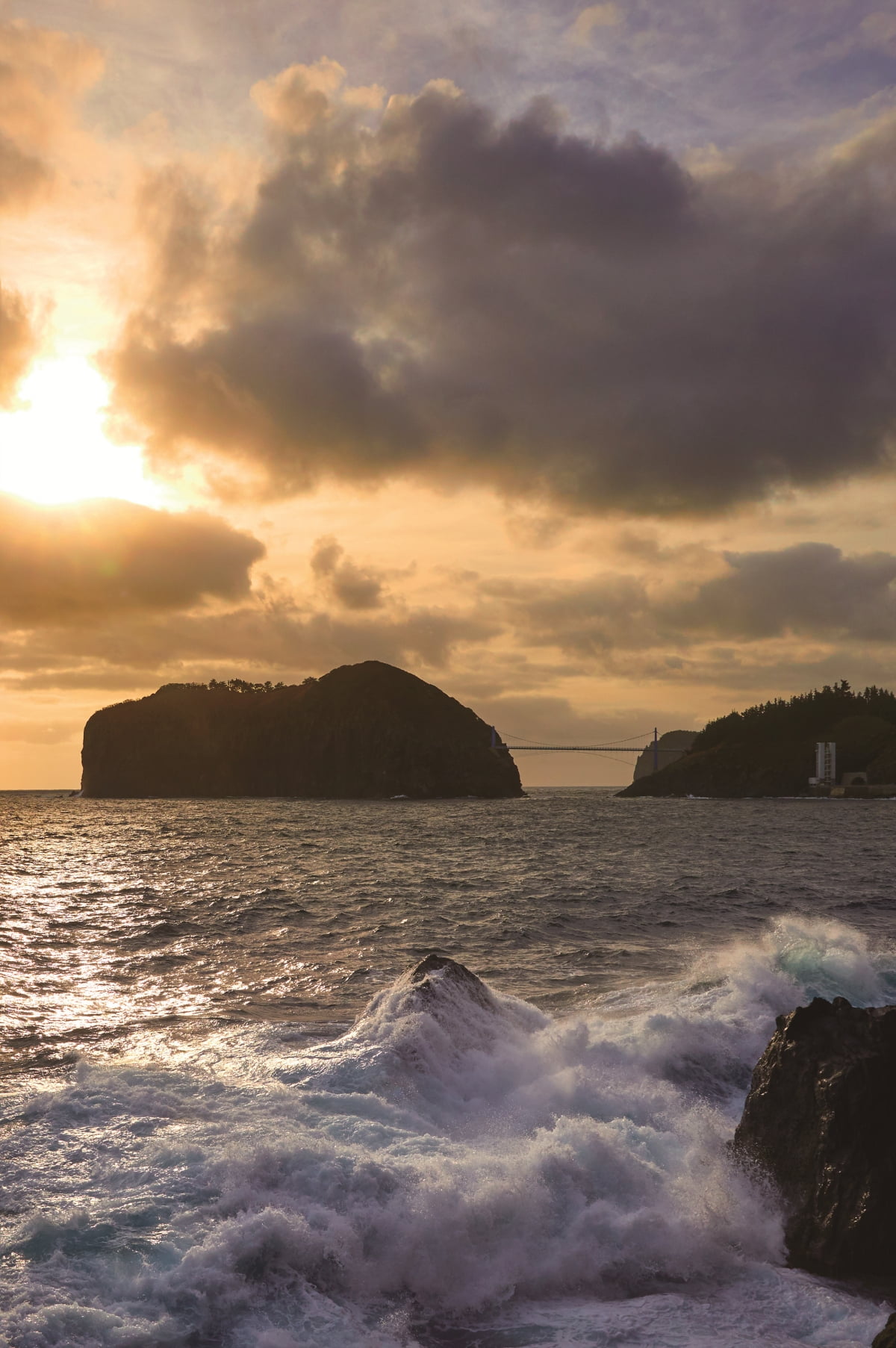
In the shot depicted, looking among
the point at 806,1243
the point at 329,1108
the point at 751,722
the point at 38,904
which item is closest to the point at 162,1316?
the point at 329,1108

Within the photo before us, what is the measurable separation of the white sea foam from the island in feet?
544

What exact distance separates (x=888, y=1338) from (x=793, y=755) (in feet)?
Answer: 621

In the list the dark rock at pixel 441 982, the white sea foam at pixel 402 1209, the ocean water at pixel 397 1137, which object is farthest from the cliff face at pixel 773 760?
the white sea foam at pixel 402 1209

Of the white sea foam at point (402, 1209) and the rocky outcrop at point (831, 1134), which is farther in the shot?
the rocky outcrop at point (831, 1134)

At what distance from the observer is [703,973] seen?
16625 millimetres

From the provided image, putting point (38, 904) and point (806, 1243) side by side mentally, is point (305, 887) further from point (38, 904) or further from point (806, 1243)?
point (806, 1243)

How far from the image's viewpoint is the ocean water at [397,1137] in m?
6.65

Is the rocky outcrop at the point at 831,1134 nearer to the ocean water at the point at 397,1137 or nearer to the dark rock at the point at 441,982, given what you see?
the ocean water at the point at 397,1137

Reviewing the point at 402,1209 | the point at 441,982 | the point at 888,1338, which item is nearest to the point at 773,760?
the point at 441,982

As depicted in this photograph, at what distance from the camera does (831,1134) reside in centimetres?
787

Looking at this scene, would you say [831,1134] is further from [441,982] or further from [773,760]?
[773,760]

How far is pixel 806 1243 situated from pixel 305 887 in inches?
989

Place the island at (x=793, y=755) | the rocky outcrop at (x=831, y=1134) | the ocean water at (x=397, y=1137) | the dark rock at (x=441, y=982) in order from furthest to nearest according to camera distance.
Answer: the island at (x=793, y=755), the dark rock at (x=441, y=982), the rocky outcrop at (x=831, y=1134), the ocean water at (x=397, y=1137)

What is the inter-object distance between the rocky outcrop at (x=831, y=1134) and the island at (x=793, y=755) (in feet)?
546
